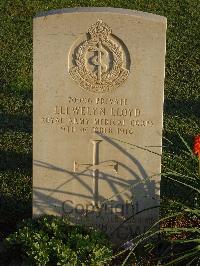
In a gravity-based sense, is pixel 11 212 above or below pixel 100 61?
below

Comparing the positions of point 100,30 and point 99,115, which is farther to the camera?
point 99,115

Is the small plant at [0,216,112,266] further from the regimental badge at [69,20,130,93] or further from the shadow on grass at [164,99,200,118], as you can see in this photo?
the shadow on grass at [164,99,200,118]

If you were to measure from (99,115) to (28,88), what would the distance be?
137 inches

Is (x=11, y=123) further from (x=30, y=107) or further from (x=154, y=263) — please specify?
(x=154, y=263)

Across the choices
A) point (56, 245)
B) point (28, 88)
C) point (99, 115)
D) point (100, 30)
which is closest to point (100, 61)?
point (100, 30)

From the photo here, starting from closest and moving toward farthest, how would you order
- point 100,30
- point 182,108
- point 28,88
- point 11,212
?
point 100,30 → point 11,212 → point 182,108 → point 28,88

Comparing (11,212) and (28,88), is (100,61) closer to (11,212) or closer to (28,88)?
(11,212)

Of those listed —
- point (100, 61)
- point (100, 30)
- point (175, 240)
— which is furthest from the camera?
point (100, 61)

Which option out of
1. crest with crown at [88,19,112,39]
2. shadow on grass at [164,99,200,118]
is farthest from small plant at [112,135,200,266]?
shadow on grass at [164,99,200,118]

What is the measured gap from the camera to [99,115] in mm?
4824

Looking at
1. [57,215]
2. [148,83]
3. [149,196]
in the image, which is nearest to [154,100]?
[148,83]

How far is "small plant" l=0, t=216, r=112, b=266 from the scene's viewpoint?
4.52 meters

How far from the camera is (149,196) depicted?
5004 millimetres

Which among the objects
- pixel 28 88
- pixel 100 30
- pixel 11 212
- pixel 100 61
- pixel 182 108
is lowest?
pixel 11 212
